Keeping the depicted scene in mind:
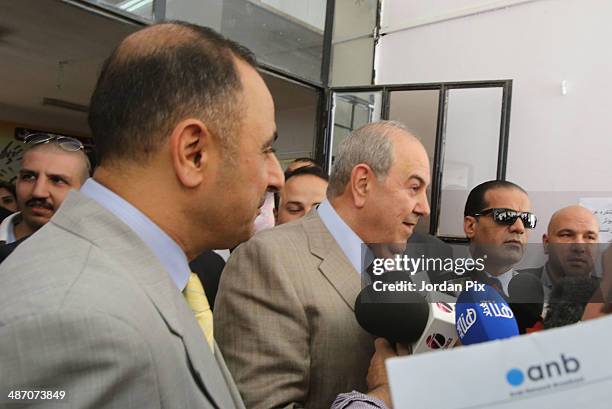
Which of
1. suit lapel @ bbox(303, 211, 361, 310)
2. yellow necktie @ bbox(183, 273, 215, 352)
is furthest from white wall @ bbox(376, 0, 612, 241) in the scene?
yellow necktie @ bbox(183, 273, 215, 352)

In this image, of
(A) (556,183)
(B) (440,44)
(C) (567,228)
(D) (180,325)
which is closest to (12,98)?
(B) (440,44)

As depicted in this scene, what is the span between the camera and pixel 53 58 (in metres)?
6.30

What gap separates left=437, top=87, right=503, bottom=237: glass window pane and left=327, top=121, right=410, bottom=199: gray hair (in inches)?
141

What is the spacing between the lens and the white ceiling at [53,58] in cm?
504

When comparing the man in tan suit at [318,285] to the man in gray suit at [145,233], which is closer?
the man in gray suit at [145,233]

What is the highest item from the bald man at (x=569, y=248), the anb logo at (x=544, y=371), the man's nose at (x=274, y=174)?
the man's nose at (x=274, y=174)

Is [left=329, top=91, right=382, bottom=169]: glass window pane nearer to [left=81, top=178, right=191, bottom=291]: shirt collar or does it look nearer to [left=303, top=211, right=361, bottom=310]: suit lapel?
[left=303, top=211, right=361, bottom=310]: suit lapel

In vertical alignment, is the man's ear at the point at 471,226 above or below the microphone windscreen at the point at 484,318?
above

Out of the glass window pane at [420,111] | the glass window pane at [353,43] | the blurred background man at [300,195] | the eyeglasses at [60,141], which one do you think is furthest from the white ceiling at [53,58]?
the blurred background man at [300,195]

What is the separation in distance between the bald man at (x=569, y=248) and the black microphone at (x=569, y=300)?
0.02 m

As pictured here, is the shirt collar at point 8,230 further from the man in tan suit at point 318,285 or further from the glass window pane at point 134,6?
the glass window pane at point 134,6

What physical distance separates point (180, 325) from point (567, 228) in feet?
6.53

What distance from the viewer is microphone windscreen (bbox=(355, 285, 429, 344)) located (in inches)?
41.9

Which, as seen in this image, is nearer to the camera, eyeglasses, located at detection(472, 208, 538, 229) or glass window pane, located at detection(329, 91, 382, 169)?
eyeglasses, located at detection(472, 208, 538, 229)
